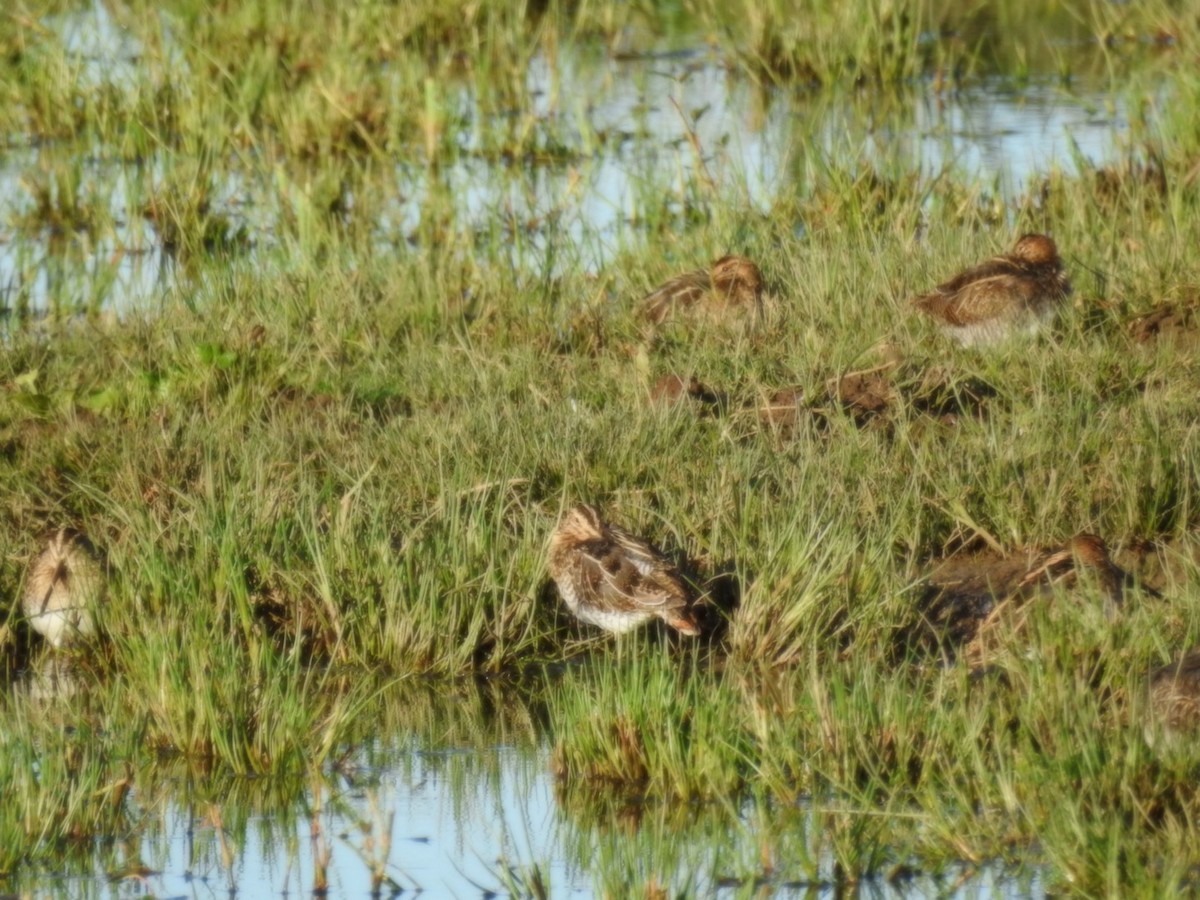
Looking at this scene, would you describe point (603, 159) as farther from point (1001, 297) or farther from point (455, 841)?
point (455, 841)

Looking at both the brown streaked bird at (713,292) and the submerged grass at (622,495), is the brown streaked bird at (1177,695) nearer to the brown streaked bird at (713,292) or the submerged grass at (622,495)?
the submerged grass at (622,495)

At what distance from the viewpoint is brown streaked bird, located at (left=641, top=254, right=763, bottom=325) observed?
9.29 meters

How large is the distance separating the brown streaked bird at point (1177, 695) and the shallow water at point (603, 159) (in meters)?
5.51

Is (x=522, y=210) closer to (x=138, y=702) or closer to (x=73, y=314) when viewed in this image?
(x=73, y=314)

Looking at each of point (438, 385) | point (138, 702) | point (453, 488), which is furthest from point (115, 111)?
point (138, 702)

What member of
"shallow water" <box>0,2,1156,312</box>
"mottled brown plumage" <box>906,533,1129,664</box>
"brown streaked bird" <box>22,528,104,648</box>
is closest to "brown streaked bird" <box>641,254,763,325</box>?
"shallow water" <box>0,2,1156,312</box>

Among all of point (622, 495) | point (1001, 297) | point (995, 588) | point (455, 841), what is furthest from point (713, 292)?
point (455, 841)

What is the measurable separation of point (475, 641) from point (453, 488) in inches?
27.3

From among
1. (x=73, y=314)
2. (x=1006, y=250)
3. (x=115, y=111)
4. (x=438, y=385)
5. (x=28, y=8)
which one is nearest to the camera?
(x=438, y=385)

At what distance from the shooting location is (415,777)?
602cm

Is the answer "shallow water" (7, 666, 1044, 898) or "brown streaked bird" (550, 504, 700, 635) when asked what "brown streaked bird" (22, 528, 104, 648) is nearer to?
"shallow water" (7, 666, 1044, 898)

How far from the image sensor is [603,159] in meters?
13.7

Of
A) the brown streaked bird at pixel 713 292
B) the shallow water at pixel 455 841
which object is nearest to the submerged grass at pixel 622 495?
the shallow water at pixel 455 841

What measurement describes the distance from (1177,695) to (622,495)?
2657 mm
